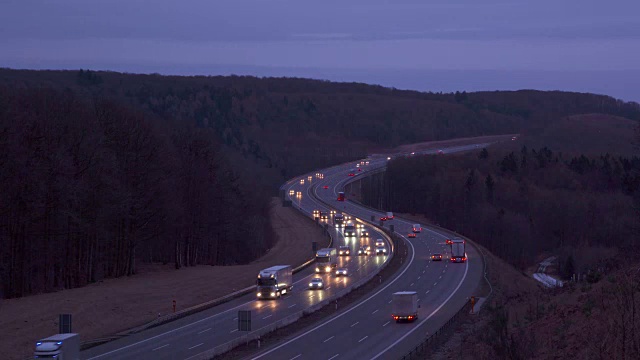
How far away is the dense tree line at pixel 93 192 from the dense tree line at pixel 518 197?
4265 centimetres

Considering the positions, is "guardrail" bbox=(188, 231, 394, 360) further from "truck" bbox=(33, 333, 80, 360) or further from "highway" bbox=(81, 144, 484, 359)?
"truck" bbox=(33, 333, 80, 360)

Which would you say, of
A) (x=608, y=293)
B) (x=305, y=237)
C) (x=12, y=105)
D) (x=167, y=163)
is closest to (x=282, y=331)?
(x=608, y=293)

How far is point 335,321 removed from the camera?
142 ft

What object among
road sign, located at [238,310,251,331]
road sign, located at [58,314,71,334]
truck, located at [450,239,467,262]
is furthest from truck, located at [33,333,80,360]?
truck, located at [450,239,467,262]

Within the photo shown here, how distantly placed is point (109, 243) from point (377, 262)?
23104mm

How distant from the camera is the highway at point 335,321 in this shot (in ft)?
114

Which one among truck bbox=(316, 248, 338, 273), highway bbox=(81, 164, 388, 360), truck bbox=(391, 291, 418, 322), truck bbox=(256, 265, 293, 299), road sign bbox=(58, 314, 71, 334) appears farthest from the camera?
truck bbox=(316, 248, 338, 273)

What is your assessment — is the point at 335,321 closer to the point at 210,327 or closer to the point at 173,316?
the point at 210,327

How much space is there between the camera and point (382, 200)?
498ft

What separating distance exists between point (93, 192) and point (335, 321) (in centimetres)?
1952

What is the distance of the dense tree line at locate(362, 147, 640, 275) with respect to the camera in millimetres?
111125

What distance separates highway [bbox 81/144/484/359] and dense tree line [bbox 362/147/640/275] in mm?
36502

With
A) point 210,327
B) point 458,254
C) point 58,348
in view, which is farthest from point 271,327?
point 458,254

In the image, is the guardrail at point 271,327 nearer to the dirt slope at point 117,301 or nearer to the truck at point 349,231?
the dirt slope at point 117,301
